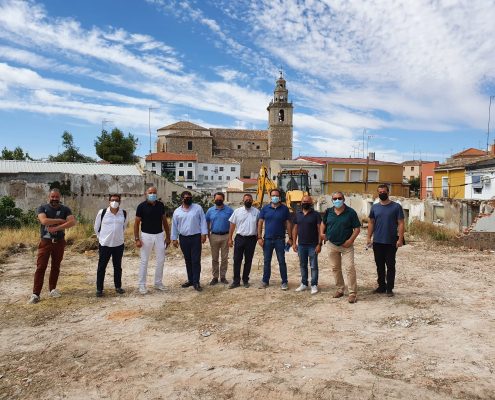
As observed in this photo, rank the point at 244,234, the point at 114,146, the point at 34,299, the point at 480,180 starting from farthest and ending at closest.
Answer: the point at 114,146
the point at 480,180
the point at 244,234
the point at 34,299

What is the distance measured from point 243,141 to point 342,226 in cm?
6849

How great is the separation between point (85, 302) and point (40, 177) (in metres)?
13.5

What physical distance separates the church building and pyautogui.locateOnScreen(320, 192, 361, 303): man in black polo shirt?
6094 cm

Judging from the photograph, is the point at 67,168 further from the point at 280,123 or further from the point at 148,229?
the point at 280,123

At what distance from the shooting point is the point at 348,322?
17.7 ft

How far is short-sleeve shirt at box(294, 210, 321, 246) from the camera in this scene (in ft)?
22.3

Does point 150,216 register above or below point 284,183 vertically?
below

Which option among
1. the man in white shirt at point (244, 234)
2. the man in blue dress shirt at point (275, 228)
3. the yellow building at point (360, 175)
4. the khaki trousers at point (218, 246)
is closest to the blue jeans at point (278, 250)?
the man in blue dress shirt at point (275, 228)

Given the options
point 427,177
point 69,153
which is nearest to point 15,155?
point 69,153

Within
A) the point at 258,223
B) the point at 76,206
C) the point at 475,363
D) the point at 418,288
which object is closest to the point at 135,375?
the point at 475,363

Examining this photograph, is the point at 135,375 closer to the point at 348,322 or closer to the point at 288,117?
the point at 348,322

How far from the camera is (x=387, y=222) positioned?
6.45 m

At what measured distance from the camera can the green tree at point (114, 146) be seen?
46.5 metres

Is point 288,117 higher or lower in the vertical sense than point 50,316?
higher
